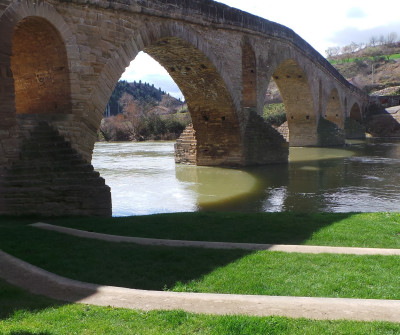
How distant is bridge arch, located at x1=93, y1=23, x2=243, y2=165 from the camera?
10836 millimetres

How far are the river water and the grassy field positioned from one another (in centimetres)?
258

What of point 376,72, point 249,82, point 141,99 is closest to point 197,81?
point 249,82

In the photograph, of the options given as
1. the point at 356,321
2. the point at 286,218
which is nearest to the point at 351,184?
the point at 286,218

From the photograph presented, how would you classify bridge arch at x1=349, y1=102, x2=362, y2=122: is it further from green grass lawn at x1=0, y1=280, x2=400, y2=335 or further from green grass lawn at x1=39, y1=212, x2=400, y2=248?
green grass lawn at x1=0, y1=280, x2=400, y2=335

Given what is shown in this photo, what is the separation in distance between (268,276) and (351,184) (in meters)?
9.43

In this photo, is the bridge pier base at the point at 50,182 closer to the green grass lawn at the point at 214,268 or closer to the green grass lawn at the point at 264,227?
the green grass lawn at the point at 264,227

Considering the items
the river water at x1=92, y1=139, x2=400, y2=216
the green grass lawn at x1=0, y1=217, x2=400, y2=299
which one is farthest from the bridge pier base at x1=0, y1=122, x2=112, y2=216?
the green grass lawn at x1=0, y1=217, x2=400, y2=299

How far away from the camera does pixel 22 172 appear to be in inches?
316

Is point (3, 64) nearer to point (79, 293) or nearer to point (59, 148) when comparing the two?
point (59, 148)

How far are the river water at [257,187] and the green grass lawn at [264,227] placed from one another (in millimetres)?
2121

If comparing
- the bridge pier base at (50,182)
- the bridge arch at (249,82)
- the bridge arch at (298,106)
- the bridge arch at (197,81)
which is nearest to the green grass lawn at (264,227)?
the bridge pier base at (50,182)

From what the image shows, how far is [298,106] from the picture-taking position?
28281mm

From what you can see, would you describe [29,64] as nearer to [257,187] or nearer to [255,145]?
[257,187]

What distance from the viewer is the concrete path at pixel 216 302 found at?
3.37 metres
